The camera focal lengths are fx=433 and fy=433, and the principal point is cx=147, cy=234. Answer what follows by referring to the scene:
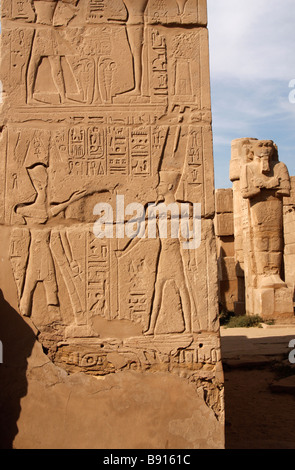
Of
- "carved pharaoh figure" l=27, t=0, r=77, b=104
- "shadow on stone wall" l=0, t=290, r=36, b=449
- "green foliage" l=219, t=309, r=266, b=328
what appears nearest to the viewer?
"shadow on stone wall" l=0, t=290, r=36, b=449

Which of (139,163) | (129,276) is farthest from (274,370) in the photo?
(139,163)

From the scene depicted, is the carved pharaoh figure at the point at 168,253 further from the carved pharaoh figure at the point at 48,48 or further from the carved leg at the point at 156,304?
the carved pharaoh figure at the point at 48,48

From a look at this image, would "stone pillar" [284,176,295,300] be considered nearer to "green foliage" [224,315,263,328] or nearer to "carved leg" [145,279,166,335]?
"green foliage" [224,315,263,328]

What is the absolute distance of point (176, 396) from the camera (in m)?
3.08

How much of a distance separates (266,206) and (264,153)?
3.51 ft

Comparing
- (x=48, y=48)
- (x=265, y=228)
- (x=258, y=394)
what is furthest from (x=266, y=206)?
(x=48, y=48)

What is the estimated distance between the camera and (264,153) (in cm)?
872

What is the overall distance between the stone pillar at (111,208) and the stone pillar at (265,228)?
5.73 metres

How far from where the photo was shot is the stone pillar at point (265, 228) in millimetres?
8570

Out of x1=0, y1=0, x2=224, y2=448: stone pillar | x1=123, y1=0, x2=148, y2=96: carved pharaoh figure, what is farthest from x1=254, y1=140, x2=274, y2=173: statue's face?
x1=123, y1=0, x2=148, y2=96: carved pharaoh figure

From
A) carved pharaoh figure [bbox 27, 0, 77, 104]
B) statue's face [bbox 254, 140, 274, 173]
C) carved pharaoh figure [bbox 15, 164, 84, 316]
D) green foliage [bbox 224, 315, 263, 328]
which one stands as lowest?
green foliage [bbox 224, 315, 263, 328]

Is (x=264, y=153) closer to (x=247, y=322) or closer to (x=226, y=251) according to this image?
(x=247, y=322)

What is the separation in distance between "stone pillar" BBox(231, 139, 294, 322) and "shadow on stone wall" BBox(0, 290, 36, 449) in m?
6.27

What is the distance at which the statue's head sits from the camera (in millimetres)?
8680
